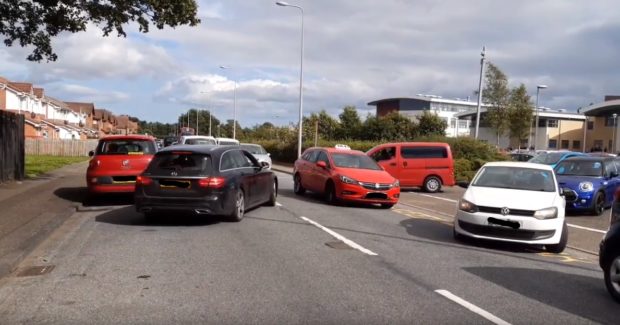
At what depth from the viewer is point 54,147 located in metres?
52.8

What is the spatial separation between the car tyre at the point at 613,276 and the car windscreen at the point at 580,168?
988 cm

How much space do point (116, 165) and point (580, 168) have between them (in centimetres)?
1201

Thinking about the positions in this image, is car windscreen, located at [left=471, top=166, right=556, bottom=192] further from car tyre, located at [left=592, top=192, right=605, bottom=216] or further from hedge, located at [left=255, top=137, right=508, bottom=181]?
hedge, located at [left=255, top=137, right=508, bottom=181]

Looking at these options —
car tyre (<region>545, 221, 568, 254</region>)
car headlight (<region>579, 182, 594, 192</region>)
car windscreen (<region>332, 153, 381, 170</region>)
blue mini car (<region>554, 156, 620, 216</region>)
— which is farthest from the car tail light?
car headlight (<region>579, 182, 594, 192</region>)

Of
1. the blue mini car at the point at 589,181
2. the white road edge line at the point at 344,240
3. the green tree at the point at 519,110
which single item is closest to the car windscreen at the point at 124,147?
the white road edge line at the point at 344,240

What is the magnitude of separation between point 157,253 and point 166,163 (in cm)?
→ 312

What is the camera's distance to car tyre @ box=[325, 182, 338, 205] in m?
15.0

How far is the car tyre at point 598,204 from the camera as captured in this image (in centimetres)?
1454

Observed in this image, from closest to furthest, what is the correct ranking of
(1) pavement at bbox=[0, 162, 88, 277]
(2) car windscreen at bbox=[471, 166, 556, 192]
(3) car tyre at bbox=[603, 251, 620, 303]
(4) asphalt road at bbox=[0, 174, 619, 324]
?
(4) asphalt road at bbox=[0, 174, 619, 324] < (3) car tyre at bbox=[603, 251, 620, 303] < (1) pavement at bbox=[0, 162, 88, 277] < (2) car windscreen at bbox=[471, 166, 556, 192]

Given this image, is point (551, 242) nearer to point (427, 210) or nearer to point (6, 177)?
point (427, 210)

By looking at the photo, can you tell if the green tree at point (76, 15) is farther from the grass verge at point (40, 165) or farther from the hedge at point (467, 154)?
the hedge at point (467, 154)

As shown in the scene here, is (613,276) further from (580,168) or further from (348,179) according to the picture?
(580,168)

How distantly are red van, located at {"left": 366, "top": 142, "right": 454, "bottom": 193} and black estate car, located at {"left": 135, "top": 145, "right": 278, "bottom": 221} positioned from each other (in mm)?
10096

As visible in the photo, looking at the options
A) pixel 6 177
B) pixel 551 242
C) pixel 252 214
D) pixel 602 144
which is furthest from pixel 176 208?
pixel 602 144
